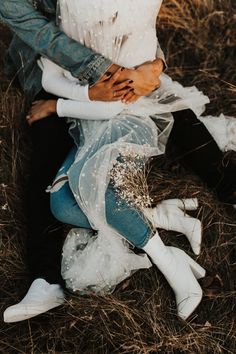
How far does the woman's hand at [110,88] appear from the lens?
6.04ft

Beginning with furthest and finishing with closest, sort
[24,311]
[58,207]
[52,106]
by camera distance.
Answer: [52,106] → [58,207] → [24,311]

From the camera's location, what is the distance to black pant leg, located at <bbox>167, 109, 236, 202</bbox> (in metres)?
2.03

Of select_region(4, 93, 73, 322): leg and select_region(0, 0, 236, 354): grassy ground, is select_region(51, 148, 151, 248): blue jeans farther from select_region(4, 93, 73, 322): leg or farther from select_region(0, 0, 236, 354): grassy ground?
select_region(0, 0, 236, 354): grassy ground

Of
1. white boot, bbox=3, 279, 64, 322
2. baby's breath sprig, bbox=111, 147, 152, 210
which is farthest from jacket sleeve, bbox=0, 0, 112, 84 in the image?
white boot, bbox=3, 279, 64, 322

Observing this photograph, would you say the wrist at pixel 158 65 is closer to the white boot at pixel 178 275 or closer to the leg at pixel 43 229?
the leg at pixel 43 229

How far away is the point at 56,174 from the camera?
195 centimetres

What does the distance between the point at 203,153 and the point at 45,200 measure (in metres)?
0.57

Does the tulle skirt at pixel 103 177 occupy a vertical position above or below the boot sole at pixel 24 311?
above

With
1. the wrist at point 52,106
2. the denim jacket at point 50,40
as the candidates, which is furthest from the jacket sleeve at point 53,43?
the wrist at point 52,106

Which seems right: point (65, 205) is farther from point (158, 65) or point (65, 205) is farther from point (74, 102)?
point (158, 65)

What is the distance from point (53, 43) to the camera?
6.06 ft

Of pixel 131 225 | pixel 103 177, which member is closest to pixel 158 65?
pixel 103 177

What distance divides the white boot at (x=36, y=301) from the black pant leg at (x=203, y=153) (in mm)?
652

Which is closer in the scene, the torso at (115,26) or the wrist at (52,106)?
the torso at (115,26)
